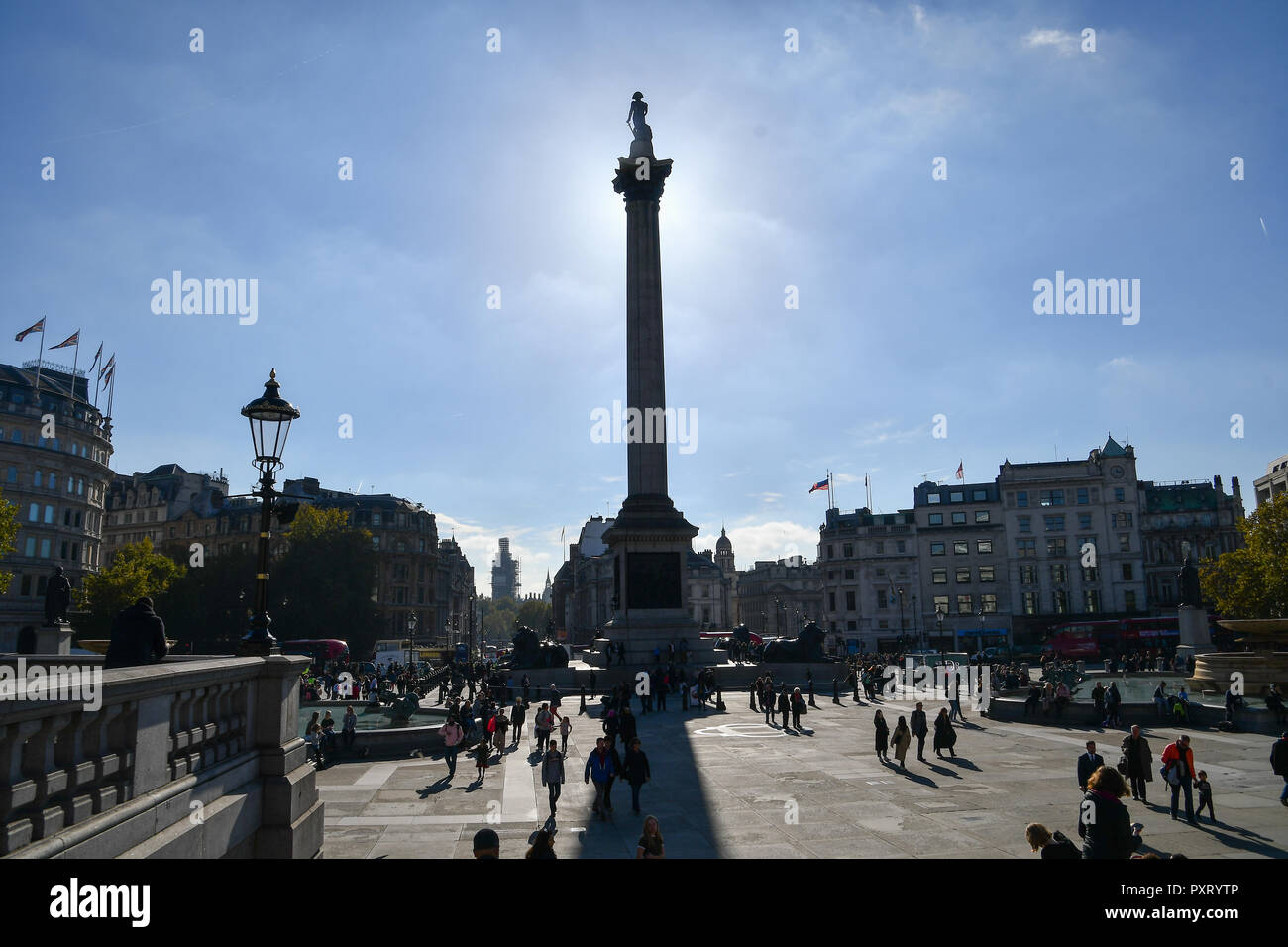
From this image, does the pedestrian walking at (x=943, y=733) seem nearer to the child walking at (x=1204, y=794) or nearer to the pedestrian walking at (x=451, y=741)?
the child walking at (x=1204, y=794)

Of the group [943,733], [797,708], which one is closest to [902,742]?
[943,733]

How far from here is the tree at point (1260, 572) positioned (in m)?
48.8

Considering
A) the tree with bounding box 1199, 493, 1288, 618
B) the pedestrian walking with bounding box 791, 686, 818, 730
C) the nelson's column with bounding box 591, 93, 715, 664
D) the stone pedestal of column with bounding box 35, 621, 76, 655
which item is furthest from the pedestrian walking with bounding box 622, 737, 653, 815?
the tree with bounding box 1199, 493, 1288, 618

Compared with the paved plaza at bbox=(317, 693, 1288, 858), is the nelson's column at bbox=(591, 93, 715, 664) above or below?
above

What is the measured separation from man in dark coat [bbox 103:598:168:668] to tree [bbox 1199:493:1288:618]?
59.2m

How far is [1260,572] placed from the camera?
50188mm

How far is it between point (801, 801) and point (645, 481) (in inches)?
1272

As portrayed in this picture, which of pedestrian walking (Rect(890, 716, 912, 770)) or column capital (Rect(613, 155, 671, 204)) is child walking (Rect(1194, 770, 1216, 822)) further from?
column capital (Rect(613, 155, 671, 204))

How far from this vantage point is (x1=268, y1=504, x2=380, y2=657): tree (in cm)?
6981

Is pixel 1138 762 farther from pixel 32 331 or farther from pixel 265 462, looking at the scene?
pixel 32 331

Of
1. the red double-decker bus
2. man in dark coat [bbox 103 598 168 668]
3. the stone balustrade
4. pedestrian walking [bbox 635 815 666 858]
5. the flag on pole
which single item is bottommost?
the red double-decker bus

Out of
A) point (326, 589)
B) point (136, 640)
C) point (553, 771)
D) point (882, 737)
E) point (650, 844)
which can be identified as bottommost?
point (882, 737)

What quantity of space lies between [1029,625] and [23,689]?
91060 millimetres

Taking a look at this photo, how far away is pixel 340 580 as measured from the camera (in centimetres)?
7119
